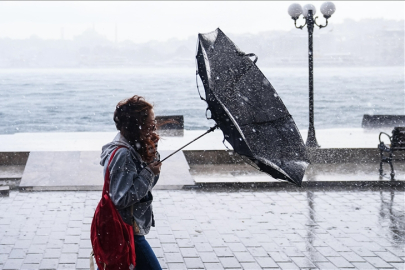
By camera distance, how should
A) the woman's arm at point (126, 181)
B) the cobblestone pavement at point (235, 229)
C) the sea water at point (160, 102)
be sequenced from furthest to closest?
the sea water at point (160, 102) → the cobblestone pavement at point (235, 229) → the woman's arm at point (126, 181)

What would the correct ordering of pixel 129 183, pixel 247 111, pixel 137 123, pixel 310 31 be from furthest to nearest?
pixel 310 31
pixel 247 111
pixel 137 123
pixel 129 183

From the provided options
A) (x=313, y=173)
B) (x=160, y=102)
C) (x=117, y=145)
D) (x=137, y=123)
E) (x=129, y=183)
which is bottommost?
(x=160, y=102)

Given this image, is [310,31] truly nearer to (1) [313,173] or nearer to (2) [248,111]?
(1) [313,173]

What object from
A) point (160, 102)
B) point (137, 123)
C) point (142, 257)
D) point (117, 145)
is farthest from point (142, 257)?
point (160, 102)

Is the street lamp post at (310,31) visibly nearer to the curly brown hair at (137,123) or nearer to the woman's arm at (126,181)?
the curly brown hair at (137,123)

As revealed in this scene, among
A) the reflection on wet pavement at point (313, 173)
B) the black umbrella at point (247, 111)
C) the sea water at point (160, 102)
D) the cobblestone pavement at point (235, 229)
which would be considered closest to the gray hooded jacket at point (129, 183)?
the black umbrella at point (247, 111)

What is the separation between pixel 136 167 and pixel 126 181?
0.52 feet

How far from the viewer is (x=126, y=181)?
3.08 metres

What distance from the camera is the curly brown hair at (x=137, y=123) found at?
3178mm

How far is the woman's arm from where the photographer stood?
3062 mm

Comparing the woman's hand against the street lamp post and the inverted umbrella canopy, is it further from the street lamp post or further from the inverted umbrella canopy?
the street lamp post

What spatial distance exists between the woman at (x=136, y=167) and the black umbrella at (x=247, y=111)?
0.40 meters

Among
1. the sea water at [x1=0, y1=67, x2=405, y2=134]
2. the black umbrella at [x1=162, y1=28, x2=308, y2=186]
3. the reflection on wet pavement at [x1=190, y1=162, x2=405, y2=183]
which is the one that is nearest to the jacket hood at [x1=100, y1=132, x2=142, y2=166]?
the black umbrella at [x1=162, y1=28, x2=308, y2=186]

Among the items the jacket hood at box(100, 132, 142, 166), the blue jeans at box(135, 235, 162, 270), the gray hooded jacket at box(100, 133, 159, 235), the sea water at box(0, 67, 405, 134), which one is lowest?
the sea water at box(0, 67, 405, 134)
